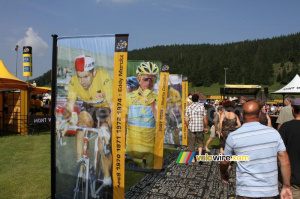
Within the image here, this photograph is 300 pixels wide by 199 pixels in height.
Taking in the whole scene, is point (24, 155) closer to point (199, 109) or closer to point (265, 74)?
point (199, 109)

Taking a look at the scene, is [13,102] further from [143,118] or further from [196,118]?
[196,118]

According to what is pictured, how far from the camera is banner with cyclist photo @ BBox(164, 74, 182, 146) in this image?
1095 centimetres

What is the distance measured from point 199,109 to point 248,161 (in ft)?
16.6

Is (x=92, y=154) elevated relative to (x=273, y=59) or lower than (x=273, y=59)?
lower

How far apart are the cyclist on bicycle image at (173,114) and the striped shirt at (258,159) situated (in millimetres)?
8170

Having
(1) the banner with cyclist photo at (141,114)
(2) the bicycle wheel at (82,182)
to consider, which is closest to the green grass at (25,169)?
(2) the bicycle wheel at (82,182)

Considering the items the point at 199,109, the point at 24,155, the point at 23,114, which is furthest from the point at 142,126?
the point at 23,114

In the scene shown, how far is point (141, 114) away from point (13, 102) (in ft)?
32.6

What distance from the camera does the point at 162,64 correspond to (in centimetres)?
737

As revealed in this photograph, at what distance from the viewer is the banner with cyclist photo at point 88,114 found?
12.9 ft

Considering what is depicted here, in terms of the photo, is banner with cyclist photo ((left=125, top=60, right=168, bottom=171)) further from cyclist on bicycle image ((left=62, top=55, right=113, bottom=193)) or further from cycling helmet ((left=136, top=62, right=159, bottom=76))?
cyclist on bicycle image ((left=62, top=55, right=113, bottom=193))

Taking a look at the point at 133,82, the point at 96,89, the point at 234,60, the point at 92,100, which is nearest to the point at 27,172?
the point at 133,82

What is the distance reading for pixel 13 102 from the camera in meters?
14.2

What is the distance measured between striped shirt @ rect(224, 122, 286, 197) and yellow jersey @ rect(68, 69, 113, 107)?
2.01 meters
